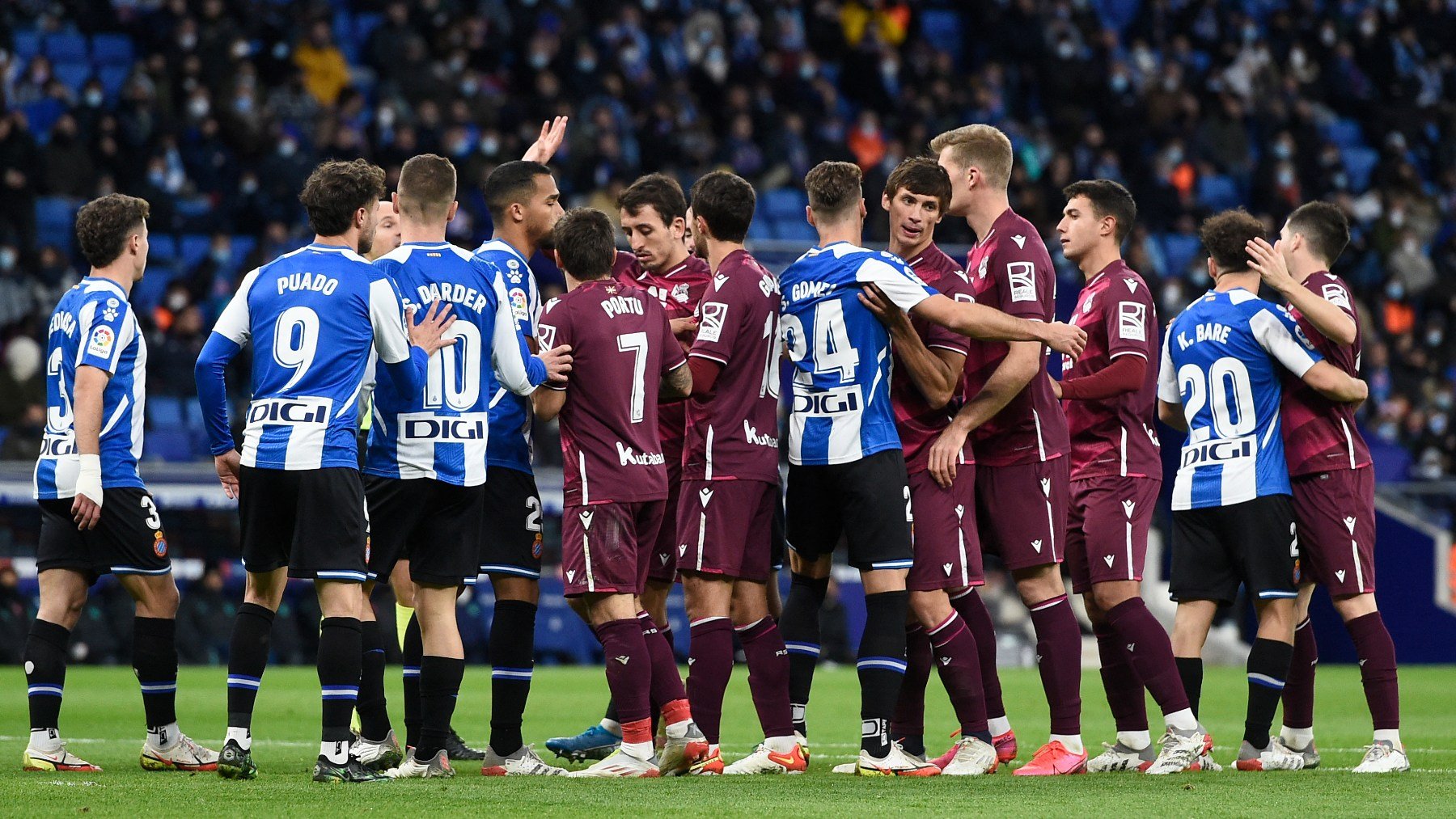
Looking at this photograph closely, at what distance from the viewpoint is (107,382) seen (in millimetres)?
7523

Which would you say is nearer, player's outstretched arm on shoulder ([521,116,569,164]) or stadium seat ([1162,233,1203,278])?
player's outstretched arm on shoulder ([521,116,569,164])

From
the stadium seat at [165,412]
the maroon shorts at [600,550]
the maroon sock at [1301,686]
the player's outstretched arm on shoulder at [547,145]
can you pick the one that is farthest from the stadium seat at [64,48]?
the maroon sock at [1301,686]

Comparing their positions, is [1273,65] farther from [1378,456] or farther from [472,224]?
[472,224]

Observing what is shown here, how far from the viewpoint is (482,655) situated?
16438 millimetres

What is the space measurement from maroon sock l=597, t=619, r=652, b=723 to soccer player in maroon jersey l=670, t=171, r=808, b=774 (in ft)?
1.18

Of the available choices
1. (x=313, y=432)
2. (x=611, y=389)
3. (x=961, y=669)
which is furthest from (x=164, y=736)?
(x=961, y=669)

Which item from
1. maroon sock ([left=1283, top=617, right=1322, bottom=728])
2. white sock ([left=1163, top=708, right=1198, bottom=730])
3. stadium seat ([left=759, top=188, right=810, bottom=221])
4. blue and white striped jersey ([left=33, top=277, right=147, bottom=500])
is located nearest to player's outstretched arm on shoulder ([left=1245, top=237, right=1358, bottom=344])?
maroon sock ([left=1283, top=617, right=1322, bottom=728])

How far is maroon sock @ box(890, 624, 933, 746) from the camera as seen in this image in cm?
764

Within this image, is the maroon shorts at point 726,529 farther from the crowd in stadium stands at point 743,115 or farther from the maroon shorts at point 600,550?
the crowd in stadium stands at point 743,115

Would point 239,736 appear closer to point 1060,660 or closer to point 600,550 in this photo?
point 600,550

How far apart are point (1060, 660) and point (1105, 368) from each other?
1.38m

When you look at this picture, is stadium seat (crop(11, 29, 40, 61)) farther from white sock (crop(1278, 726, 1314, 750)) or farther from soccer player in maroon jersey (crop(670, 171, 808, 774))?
white sock (crop(1278, 726, 1314, 750))

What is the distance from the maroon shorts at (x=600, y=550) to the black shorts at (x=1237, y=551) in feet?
8.15

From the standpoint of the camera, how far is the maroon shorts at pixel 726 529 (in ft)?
24.0
